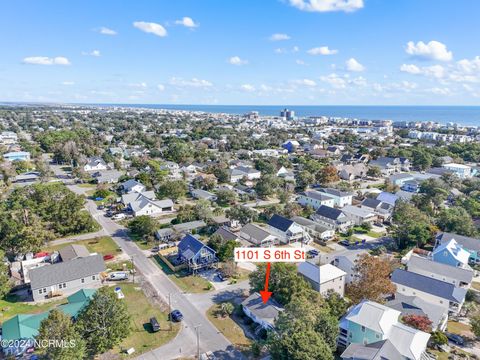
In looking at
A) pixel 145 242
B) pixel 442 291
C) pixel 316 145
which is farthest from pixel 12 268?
pixel 316 145

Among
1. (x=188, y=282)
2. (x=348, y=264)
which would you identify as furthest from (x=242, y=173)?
(x=348, y=264)

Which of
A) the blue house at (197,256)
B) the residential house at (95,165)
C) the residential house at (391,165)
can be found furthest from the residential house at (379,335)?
the residential house at (95,165)

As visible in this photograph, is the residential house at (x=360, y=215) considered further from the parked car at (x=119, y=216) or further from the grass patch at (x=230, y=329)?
the parked car at (x=119, y=216)

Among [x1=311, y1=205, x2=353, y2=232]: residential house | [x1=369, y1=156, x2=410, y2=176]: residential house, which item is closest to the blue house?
[x1=311, y1=205, x2=353, y2=232]: residential house

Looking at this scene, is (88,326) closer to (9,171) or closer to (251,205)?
(251,205)

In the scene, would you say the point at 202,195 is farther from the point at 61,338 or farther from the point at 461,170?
the point at 461,170
